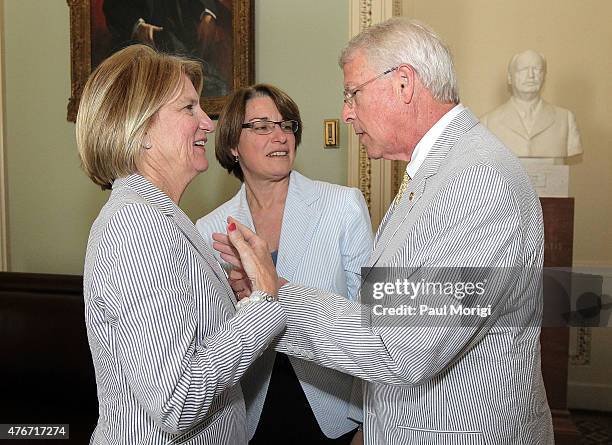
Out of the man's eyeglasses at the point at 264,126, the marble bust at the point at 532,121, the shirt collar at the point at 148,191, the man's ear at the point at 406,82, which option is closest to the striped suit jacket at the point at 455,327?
the man's ear at the point at 406,82

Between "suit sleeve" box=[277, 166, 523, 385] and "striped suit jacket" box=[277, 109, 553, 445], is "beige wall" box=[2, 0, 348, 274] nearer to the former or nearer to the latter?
"striped suit jacket" box=[277, 109, 553, 445]

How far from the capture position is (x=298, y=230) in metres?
2.53

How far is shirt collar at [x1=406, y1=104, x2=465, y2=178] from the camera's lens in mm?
1670

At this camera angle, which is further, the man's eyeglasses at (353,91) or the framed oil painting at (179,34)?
the framed oil painting at (179,34)

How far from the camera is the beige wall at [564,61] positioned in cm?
486

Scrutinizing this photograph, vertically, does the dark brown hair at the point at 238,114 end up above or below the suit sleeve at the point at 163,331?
above

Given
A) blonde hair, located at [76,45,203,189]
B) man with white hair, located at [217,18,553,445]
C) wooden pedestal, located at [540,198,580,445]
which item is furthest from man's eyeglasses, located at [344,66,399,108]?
wooden pedestal, located at [540,198,580,445]

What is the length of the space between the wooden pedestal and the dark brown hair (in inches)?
64.4

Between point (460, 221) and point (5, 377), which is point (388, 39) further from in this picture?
point (5, 377)

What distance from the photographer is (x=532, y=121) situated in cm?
407

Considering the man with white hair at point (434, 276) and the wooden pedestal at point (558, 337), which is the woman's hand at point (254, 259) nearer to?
the man with white hair at point (434, 276)

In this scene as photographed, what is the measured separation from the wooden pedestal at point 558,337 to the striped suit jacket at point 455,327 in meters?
2.16

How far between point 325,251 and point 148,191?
1.04 meters

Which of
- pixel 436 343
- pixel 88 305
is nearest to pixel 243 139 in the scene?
pixel 88 305
